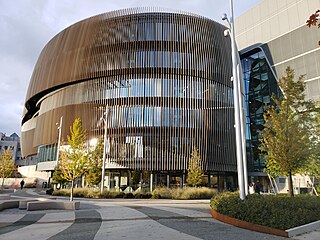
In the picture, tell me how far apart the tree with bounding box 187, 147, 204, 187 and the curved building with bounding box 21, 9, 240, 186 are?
1666 millimetres

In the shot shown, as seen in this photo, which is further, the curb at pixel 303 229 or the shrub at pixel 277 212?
the shrub at pixel 277 212

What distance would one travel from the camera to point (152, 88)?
38000 mm

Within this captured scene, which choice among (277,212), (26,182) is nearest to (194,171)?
(277,212)

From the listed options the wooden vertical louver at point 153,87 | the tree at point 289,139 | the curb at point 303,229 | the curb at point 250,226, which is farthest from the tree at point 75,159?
the curb at point 303,229

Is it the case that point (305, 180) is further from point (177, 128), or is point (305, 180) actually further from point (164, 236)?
point (164, 236)

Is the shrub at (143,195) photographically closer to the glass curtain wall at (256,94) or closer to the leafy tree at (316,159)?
the leafy tree at (316,159)

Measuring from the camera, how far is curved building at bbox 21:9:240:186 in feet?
119

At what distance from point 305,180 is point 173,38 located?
25.9 m

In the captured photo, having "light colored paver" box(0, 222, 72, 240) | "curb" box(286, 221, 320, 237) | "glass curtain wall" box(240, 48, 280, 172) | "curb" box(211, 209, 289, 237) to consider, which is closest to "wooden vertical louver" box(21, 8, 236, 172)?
"glass curtain wall" box(240, 48, 280, 172)

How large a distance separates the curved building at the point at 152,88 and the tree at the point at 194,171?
1.67 metres

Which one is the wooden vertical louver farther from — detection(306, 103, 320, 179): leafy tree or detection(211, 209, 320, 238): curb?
detection(211, 209, 320, 238): curb

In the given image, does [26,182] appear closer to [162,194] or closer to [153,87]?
[153,87]

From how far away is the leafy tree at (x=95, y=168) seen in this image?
31.9m

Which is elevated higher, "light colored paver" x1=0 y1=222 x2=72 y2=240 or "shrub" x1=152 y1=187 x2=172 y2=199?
"shrub" x1=152 y1=187 x2=172 y2=199
